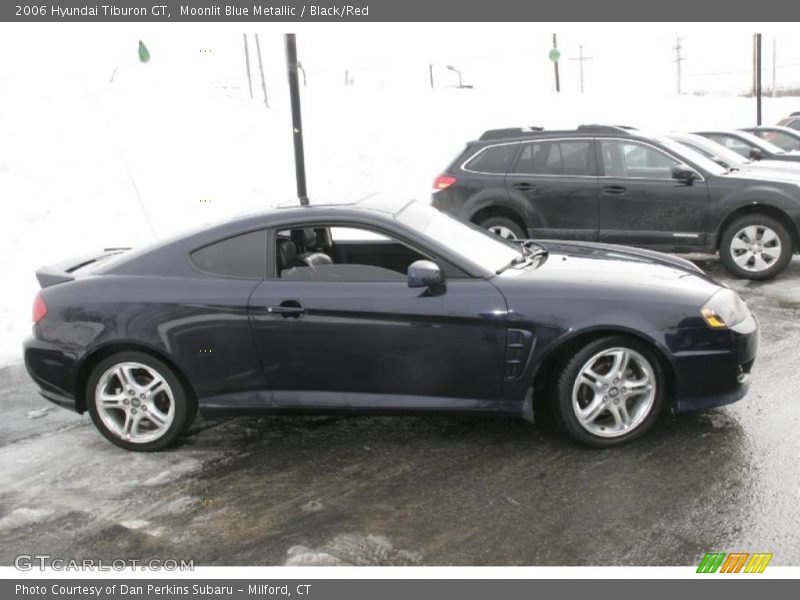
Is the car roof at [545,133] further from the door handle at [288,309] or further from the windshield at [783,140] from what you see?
the windshield at [783,140]

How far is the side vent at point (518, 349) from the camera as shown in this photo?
4.47 metres

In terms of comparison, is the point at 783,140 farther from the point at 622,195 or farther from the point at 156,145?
the point at 156,145

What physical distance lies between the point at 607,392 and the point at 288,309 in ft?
6.13

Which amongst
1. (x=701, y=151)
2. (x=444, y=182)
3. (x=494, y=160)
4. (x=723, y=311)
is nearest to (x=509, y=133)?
(x=494, y=160)

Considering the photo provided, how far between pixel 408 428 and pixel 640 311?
1595mm

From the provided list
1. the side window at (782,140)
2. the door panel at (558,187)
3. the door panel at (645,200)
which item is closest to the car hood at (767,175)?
the door panel at (645,200)

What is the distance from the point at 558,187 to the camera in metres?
9.44

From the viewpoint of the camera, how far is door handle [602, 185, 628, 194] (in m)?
9.13

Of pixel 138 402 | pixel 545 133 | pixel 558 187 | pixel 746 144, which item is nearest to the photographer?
pixel 138 402

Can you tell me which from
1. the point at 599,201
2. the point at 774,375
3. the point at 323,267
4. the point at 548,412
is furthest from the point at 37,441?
the point at 599,201

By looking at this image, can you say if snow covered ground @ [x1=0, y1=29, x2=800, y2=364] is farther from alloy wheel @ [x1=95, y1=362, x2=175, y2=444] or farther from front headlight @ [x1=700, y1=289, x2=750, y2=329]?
front headlight @ [x1=700, y1=289, x2=750, y2=329]

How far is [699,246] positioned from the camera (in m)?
8.92

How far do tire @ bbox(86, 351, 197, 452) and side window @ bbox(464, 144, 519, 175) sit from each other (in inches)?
232

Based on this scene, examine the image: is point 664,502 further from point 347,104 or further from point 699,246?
point 347,104
